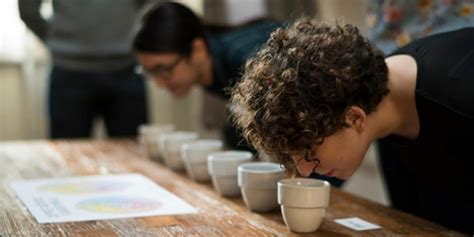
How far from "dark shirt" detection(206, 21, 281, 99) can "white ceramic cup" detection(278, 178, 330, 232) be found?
2.94ft

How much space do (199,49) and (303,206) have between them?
1109 millimetres

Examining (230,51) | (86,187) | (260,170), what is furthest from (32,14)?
(260,170)

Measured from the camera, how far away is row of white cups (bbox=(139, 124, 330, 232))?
3.68 feet

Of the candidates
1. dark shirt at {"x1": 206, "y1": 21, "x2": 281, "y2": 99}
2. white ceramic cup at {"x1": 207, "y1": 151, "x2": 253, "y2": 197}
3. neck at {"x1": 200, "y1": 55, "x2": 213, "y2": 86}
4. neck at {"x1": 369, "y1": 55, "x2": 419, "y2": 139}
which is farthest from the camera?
neck at {"x1": 200, "y1": 55, "x2": 213, "y2": 86}

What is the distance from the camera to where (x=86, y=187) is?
1.48 m

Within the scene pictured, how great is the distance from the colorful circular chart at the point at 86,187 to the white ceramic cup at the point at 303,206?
46cm

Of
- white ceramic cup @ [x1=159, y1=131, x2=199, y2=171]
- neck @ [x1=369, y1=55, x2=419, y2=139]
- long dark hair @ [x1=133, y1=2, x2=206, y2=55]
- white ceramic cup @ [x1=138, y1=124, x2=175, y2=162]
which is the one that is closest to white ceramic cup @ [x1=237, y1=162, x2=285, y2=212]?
neck @ [x1=369, y1=55, x2=419, y2=139]

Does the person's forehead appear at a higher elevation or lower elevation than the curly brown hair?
higher

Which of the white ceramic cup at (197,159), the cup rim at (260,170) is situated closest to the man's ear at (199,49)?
the white ceramic cup at (197,159)

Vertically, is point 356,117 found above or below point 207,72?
below

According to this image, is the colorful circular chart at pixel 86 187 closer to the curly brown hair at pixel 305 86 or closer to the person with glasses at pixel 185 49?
the curly brown hair at pixel 305 86

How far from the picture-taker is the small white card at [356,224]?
3.76 ft

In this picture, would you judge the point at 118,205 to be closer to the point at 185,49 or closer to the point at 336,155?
the point at 336,155

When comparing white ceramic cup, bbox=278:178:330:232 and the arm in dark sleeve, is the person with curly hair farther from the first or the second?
the arm in dark sleeve
